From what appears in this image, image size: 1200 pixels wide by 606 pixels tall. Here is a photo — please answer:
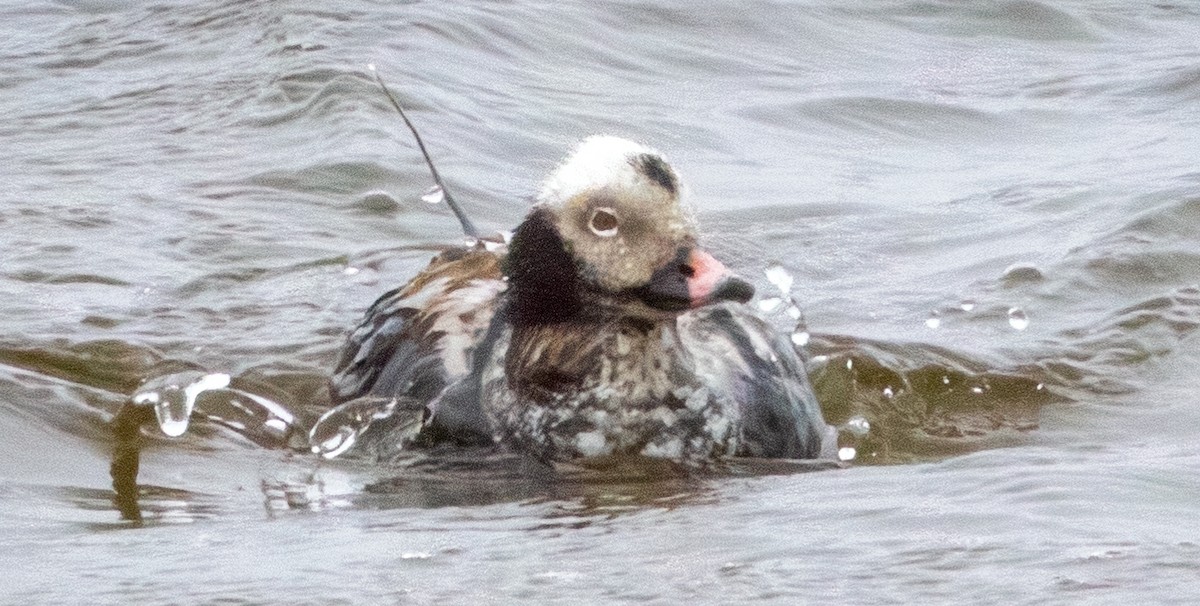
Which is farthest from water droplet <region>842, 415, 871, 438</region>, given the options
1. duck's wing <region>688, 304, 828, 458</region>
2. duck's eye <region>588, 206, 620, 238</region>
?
duck's eye <region>588, 206, 620, 238</region>

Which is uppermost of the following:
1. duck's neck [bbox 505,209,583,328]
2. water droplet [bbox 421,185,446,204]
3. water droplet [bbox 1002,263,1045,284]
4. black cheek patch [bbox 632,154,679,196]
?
black cheek patch [bbox 632,154,679,196]

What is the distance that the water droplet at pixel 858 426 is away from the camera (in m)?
7.82

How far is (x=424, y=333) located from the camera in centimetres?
723

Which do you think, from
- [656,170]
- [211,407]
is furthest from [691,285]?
[211,407]

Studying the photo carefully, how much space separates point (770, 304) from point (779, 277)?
0.42 metres

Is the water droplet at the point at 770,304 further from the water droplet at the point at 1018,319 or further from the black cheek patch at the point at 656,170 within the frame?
the black cheek patch at the point at 656,170

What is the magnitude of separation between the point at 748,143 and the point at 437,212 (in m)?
1.91

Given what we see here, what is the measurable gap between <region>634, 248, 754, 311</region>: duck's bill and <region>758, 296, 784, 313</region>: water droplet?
8.38ft

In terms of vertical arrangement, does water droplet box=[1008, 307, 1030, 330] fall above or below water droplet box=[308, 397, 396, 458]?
above

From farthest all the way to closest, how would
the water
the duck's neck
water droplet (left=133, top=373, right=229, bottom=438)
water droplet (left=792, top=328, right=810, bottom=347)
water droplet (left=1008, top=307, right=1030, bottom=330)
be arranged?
1. water droplet (left=1008, top=307, right=1030, bottom=330)
2. water droplet (left=792, top=328, right=810, bottom=347)
3. water droplet (left=133, top=373, right=229, bottom=438)
4. the duck's neck
5. the water

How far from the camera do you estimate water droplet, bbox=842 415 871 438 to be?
782 centimetres

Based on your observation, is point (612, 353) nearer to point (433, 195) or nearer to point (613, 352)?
point (613, 352)

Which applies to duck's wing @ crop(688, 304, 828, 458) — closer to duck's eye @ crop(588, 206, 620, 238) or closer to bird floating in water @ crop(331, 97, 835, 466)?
bird floating in water @ crop(331, 97, 835, 466)

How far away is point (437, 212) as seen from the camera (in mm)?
10258
